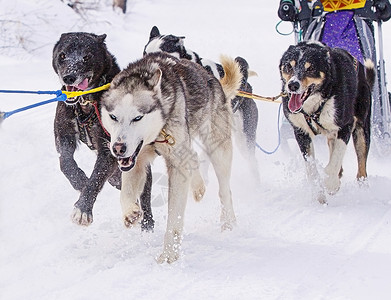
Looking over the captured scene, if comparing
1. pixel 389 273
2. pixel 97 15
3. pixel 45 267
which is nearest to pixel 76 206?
pixel 45 267

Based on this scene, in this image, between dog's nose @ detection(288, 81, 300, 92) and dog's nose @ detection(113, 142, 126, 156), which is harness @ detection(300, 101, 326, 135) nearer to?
dog's nose @ detection(288, 81, 300, 92)

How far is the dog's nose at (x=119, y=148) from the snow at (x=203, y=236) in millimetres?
486

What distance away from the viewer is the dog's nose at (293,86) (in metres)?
3.64

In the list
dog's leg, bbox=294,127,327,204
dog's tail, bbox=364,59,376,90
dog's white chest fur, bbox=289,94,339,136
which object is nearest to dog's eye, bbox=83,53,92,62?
dog's white chest fur, bbox=289,94,339,136

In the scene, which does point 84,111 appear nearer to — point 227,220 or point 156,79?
point 156,79

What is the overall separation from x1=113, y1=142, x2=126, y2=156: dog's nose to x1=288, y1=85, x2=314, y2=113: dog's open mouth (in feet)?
5.05

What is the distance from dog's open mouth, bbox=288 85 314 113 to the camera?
3748mm

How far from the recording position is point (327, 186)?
3.86 m

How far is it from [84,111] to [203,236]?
0.89m

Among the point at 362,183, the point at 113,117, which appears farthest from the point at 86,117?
the point at 362,183

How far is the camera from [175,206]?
2.83 meters

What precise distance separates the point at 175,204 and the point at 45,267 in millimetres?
632

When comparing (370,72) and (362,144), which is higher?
(370,72)

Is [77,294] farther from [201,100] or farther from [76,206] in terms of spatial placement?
[201,100]
